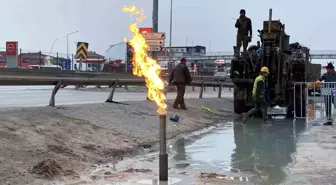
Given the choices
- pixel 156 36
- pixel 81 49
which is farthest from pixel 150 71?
pixel 81 49

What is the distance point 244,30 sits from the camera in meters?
18.0

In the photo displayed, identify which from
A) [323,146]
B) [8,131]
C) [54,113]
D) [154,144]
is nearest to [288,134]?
[323,146]

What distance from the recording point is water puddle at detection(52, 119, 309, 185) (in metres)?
7.21

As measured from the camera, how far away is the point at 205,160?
28.6ft

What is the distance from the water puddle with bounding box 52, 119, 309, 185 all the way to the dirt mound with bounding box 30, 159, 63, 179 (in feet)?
1.59

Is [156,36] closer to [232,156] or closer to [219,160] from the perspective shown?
[232,156]

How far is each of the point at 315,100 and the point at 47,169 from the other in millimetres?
11720

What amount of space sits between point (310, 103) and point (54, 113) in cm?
990

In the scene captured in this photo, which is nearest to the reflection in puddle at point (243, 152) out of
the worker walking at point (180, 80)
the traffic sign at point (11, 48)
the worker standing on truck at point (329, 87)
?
the worker standing on truck at point (329, 87)

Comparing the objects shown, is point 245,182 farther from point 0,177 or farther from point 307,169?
point 0,177

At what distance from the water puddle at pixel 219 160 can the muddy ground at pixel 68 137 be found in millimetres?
512

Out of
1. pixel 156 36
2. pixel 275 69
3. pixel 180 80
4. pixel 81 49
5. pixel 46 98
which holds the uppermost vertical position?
pixel 81 49

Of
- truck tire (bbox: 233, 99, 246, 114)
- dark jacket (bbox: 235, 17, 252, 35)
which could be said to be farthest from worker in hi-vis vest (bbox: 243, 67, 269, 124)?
dark jacket (bbox: 235, 17, 252, 35)

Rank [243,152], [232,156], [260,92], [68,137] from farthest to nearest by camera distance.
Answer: [260,92] < [243,152] < [232,156] < [68,137]
